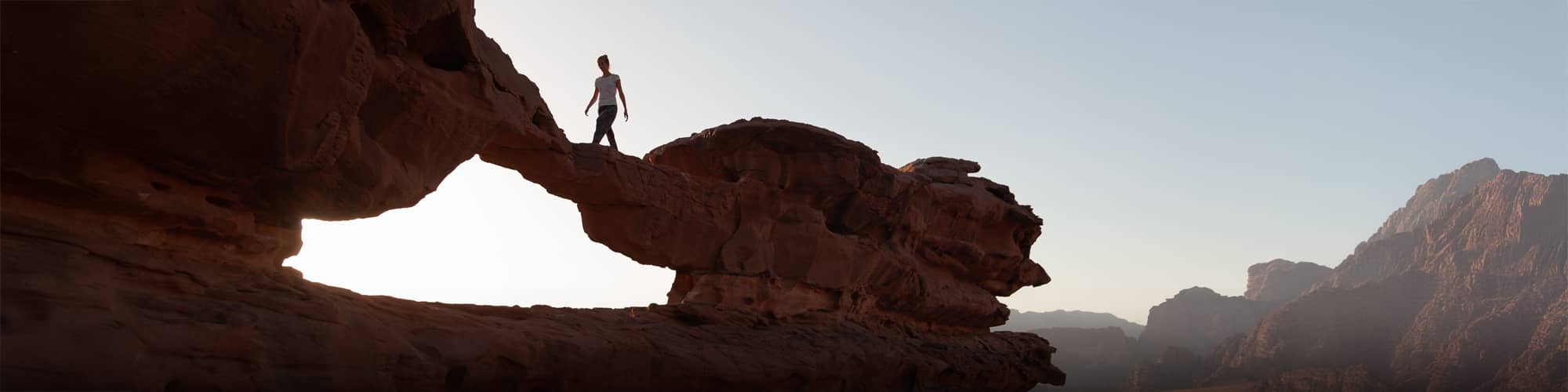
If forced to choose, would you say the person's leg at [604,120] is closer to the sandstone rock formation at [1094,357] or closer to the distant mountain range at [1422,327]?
the distant mountain range at [1422,327]

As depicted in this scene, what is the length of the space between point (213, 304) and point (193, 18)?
7.45ft

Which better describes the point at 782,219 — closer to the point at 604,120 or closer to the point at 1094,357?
the point at 604,120

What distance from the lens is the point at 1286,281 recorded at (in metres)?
124

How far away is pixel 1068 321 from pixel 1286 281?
1516 inches

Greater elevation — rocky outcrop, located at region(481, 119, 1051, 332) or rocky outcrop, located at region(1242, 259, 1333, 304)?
rocky outcrop, located at region(1242, 259, 1333, 304)

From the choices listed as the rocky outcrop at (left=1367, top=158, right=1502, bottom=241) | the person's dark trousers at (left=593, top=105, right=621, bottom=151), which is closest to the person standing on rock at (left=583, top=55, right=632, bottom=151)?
the person's dark trousers at (left=593, top=105, right=621, bottom=151)

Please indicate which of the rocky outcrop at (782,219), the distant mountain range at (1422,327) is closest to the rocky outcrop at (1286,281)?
the distant mountain range at (1422,327)

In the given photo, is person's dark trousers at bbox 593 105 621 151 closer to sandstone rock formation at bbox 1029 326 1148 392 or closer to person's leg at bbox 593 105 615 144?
person's leg at bbox 593 105 615 144

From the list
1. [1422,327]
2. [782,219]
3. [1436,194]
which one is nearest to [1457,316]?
[1422,327]

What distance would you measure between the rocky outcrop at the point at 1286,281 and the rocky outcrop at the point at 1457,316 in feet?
104

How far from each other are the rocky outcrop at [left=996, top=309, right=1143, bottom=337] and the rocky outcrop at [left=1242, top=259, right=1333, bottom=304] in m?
17.6

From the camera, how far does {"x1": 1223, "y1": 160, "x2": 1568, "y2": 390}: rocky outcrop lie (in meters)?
52.8

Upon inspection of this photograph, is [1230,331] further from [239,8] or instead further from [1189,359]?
[239,8]

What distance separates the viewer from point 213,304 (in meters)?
7.15
